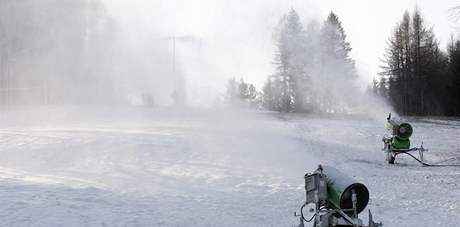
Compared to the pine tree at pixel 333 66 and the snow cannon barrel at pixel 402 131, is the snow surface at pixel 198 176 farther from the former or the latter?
the pine tree at pixel 333 66

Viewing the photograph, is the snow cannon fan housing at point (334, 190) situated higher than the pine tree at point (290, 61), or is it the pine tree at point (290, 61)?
the pine tree at point (290, 61)

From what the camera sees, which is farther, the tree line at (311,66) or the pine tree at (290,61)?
the pine tree at (290,61)

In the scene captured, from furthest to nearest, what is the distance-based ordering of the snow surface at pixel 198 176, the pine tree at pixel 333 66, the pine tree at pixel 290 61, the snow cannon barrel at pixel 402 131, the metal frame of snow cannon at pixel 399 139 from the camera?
the pine tree at pixel 290 61
the pine tree at pixel 333 66
the snow cannon barrel at pixel 402 131
the metal frame of snow cannon at pixel 399 139
the snow surface at pixel 198 176

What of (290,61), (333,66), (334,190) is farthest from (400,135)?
(290,61)

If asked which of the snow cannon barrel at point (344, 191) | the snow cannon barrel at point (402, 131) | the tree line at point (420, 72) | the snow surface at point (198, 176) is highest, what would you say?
the tree line at point (420, 72)

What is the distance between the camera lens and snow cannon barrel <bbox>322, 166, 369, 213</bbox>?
7.69 m

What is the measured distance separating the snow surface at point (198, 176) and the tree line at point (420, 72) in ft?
84.4

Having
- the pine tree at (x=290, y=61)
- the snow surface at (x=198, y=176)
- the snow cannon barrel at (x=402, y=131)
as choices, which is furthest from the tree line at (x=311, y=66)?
the snow cannon barrel at (x=402, y=131)

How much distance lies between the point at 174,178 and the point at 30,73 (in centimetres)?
3628

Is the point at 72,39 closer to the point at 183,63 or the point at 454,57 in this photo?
the point at 183,63

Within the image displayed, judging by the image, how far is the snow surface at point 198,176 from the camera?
10594mm

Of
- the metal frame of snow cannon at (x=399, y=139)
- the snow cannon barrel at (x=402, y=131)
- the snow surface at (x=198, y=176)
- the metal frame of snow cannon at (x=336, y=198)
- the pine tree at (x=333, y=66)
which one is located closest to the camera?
the metal frame of snow cannon at (x=336, y=198)

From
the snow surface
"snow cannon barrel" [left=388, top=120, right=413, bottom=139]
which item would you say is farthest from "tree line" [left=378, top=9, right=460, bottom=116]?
"snow cannon barrel" [left=388, top=120, right=413, bottom=139]

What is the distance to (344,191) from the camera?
7660 mm
